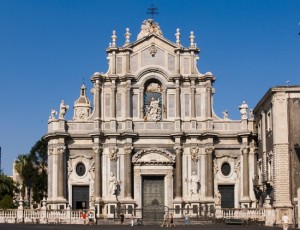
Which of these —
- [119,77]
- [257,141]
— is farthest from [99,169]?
[257,141]

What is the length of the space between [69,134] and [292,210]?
18.8 metres

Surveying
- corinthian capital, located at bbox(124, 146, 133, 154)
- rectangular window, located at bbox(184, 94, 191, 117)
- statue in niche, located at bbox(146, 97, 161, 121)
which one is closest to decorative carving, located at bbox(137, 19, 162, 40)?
statue in niche, located at bbox(146, 97, 161, 121)

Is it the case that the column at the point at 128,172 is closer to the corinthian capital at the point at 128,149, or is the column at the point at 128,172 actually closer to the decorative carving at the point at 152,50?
the corinthian capital at the point at 128,149

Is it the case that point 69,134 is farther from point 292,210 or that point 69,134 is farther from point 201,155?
point 292,210

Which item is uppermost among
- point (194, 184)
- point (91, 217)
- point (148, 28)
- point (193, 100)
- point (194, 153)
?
point (148, 28)

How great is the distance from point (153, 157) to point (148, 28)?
1067cm

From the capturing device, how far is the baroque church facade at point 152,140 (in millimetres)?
60438

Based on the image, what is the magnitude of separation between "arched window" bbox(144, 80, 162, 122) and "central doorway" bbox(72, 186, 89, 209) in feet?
24.1

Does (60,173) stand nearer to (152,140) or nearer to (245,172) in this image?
(152,140)

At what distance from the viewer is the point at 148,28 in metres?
63.7

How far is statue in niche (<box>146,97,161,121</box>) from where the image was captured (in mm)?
61625

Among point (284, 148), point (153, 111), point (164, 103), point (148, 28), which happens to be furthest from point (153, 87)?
point (284, 148)

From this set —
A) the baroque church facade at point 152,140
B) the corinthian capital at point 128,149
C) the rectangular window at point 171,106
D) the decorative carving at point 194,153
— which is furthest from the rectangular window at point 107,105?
the decorative carving at point 194,153

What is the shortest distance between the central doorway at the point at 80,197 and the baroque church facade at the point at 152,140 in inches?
3.1
